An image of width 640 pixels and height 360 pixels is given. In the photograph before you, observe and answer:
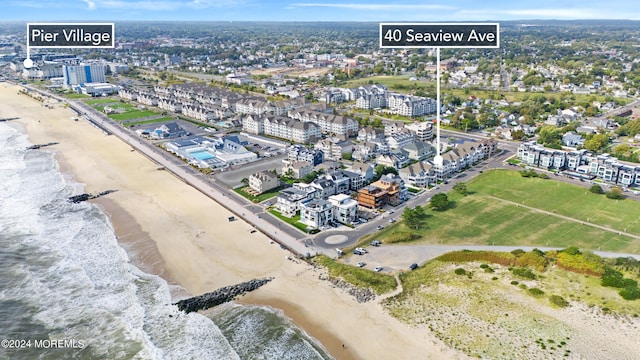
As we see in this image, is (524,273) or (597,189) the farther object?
(597,189)

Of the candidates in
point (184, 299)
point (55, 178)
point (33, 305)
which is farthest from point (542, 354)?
point (55, 178)

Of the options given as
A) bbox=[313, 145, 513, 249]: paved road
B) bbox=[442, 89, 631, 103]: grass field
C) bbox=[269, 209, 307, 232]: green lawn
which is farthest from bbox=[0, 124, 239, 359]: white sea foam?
bbox=[442, 89, 631, 103]: grass field

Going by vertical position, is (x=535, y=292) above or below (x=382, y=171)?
below

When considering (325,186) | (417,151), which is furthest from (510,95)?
(325,186)

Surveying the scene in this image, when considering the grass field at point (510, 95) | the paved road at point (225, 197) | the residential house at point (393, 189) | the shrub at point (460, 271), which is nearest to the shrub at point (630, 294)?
the shrub at point (460, 271)

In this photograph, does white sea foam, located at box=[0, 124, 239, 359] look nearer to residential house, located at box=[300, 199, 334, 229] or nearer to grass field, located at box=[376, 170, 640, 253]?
residential house, located at box=[300, 199, 334, 229]

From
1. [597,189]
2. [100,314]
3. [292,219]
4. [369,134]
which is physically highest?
[369,134]

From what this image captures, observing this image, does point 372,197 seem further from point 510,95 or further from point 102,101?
point 102,101
